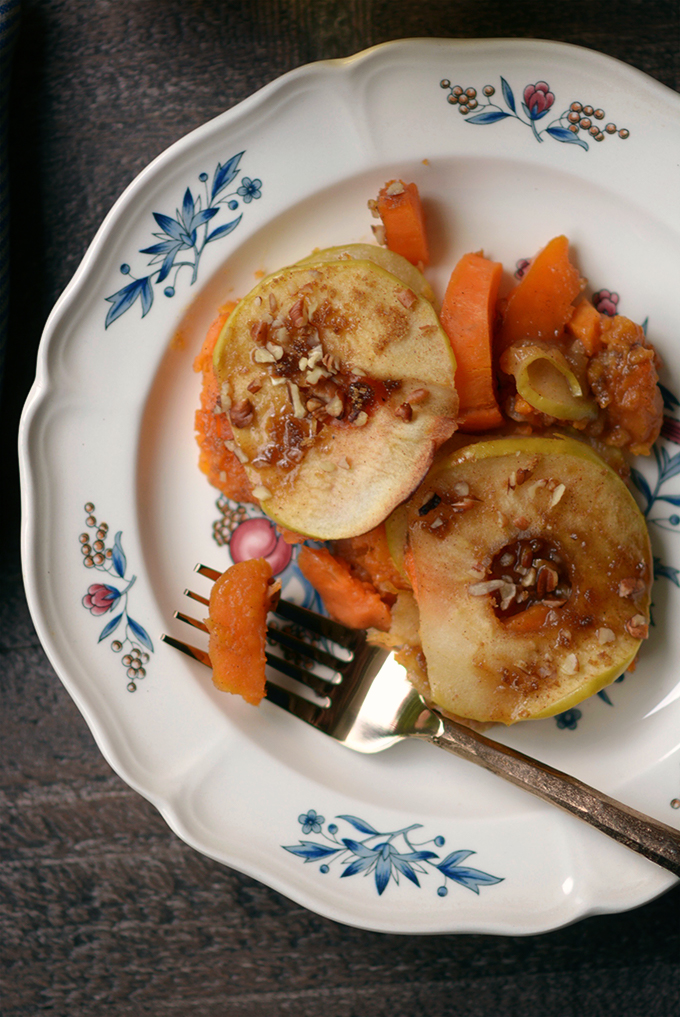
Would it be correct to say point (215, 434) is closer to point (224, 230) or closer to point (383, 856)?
point (224, 230)

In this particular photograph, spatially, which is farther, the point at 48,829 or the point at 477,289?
the point at 48,829

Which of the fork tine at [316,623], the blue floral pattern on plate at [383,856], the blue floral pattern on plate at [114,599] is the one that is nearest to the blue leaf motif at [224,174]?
the blue floral pattern on plate at [114,599]

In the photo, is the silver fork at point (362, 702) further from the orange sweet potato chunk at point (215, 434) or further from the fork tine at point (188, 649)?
the orange sweet potato chunk at point (215, 434)

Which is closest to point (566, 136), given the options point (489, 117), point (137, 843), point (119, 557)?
point (489, 117)

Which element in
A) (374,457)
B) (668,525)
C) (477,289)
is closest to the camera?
(374,457)

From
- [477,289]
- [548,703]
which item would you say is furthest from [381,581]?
[477,289]

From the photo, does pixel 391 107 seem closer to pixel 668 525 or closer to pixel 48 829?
pixel 668 525

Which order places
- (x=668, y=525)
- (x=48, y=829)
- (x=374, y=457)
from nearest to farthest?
(x=374, y=457), (x=668, y=525), (x=48, y=829)
